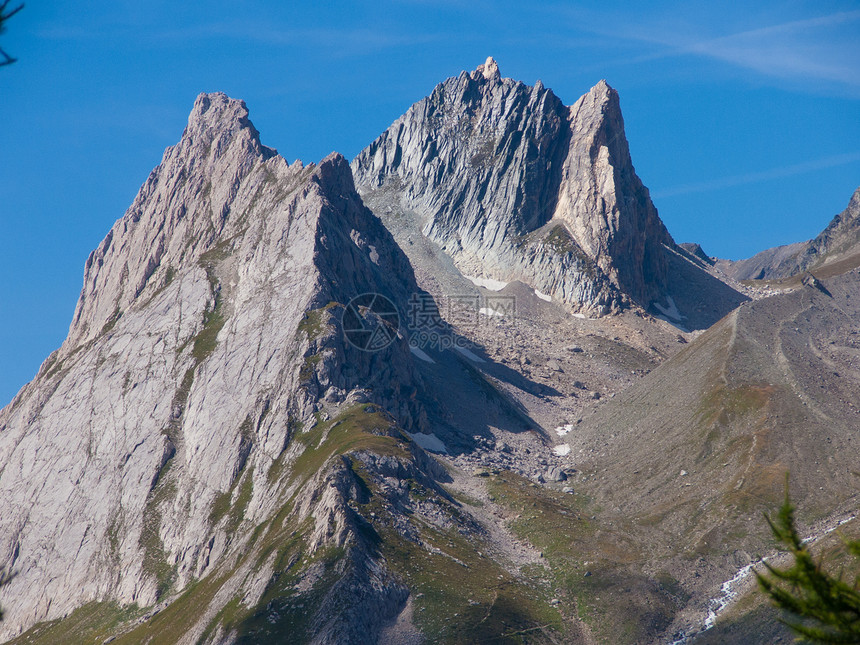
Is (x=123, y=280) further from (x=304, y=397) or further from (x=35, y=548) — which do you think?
(x=304, y=397)

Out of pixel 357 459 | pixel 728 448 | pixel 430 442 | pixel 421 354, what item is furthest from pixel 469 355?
pixel 357 459

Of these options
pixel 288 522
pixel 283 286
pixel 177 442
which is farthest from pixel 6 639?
pixel 283 286

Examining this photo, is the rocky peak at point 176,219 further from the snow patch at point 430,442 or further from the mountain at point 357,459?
the snow patch at point 430,442

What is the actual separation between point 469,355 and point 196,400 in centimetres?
7359

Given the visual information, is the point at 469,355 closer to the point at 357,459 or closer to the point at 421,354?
the point at 421,354

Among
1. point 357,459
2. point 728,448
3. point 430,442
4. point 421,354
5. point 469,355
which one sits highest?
point 469,355

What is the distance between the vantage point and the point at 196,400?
115500 millimetres

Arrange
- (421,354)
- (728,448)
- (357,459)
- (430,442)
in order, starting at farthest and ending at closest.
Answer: (421,354), (430,442), (728,448), (357,459)

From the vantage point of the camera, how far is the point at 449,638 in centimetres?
6375

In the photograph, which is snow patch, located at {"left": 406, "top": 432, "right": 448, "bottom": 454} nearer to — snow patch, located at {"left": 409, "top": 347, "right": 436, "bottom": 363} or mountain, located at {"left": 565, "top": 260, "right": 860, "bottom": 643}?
mountain, located at {"left": 565, "top": 260, "right": 860, "bottom": 643}

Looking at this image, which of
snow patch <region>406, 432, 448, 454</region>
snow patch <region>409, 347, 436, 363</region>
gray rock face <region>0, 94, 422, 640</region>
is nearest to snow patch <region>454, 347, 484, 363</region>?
gray rock face <region>0, 94, 422, 640</region>

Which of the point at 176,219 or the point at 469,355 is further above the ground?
the point at 176,219

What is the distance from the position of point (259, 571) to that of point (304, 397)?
118 feet

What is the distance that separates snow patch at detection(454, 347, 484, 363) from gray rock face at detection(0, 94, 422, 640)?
2042 cm
